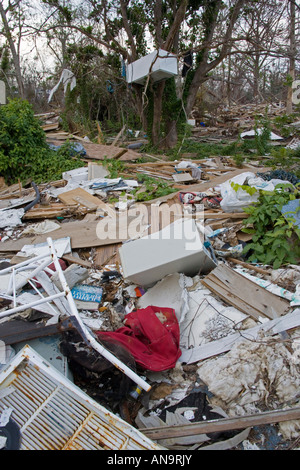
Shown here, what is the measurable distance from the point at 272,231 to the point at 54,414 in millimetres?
3189

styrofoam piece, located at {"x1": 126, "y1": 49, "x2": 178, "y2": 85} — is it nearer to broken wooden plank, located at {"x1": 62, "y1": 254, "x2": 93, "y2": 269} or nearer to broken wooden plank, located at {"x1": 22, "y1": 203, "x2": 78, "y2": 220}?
broken wooden plank, located at {"x1": 22, "y1": 203, "x2": 78, "y2": 220}

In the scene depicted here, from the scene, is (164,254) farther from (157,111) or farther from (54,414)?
(157,111)

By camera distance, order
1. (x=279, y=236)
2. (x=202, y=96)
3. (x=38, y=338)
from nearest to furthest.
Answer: (x=38, y=338)
(x=279, y=236)
(x=202, y=96)

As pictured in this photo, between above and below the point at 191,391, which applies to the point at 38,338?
above

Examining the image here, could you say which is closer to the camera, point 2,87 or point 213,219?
point 213,219

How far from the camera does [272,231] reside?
3.92 meters

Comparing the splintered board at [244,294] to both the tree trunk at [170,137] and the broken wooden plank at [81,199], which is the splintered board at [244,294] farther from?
the tree trunk at [170,137]

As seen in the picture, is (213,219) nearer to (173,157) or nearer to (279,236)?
(279,236)

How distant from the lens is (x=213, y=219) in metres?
4.82

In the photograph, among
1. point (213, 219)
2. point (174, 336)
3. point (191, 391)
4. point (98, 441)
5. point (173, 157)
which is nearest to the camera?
point (98, 441)

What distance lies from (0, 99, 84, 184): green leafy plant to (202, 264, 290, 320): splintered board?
5.52 m

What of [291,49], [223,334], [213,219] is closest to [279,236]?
[213,219]

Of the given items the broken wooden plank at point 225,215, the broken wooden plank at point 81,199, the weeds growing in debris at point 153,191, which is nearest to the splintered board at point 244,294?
the broken wooden plank at point 225,215

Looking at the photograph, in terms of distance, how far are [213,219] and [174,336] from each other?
248cm
